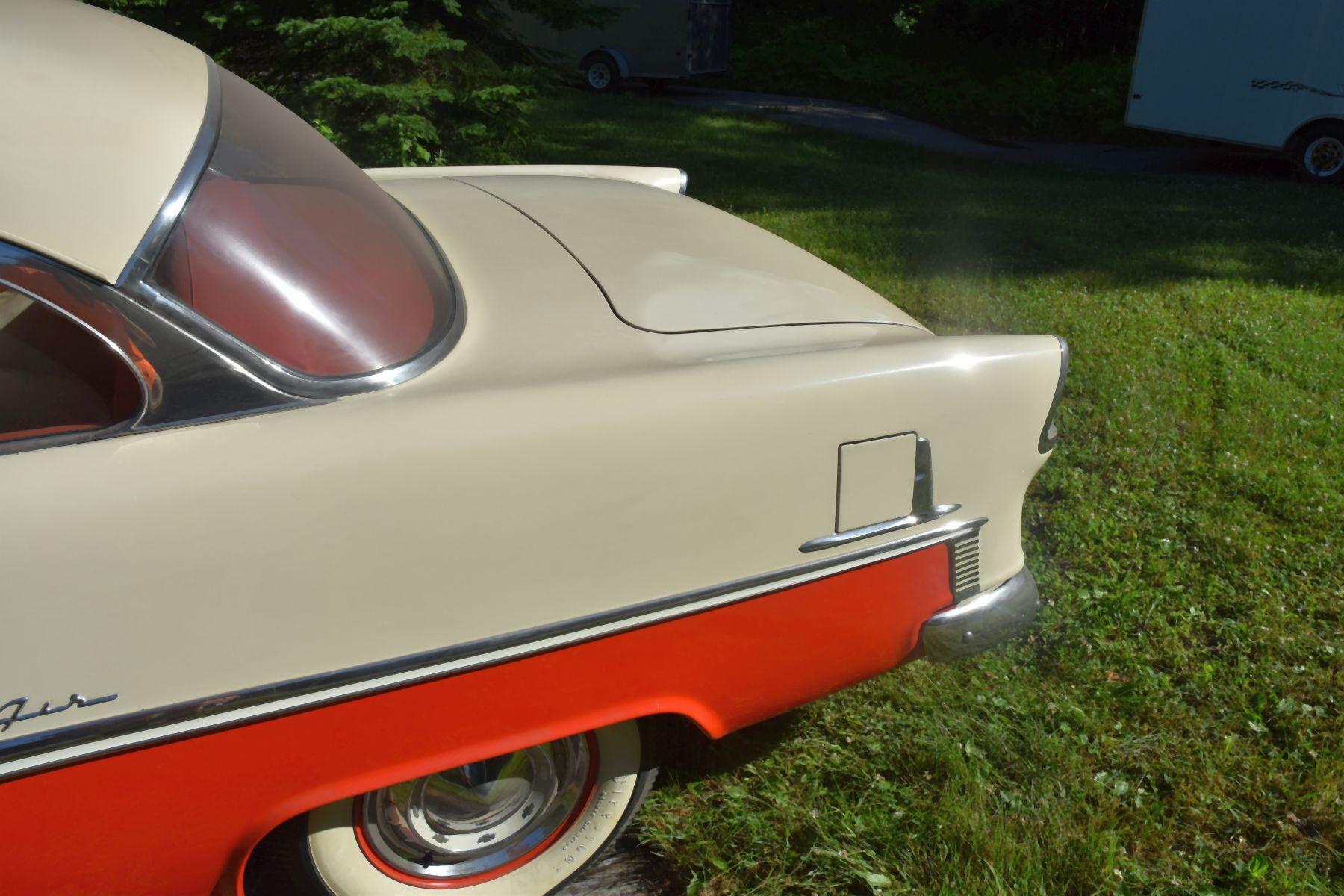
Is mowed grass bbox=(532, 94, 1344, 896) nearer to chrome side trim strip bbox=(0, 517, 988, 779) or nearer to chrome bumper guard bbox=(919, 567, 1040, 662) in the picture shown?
chrome bumper guard bbox=(919, 567, 1040, 662)

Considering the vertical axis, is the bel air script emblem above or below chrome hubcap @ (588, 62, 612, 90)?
below

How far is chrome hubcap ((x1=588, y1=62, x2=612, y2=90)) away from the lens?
52.0ft

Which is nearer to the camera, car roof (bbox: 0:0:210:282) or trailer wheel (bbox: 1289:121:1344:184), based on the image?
car roof (bbox: 0:0:210:282)

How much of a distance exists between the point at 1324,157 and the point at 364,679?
507 inches

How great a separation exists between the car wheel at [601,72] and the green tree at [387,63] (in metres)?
9.64

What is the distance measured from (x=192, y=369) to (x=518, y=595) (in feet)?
2.05

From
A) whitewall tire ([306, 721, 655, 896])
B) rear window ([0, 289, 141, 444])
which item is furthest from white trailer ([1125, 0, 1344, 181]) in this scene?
rear window ([0, 289, 141, 444])

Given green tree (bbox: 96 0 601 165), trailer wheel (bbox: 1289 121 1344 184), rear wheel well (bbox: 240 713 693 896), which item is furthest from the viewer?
trailer wheel (bbox: 1289 121 1344 184)

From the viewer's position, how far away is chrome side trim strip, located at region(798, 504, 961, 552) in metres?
1.98

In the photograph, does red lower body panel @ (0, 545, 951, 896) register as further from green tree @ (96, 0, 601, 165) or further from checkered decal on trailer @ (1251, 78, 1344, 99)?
checkered decal on trailer @ (1251, 78, 1344, 99)

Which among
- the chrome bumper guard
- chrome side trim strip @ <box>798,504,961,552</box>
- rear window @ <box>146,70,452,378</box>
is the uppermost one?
rear window @ <box>146,70,452,378</box>

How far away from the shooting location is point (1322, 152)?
11.3 meters

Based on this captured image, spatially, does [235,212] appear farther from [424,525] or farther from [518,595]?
[518,595]

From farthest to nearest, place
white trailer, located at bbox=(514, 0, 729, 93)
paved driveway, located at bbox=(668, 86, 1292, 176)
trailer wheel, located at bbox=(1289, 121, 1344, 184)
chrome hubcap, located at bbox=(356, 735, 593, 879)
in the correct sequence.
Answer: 1. white trailer, located at bbox=(514, 0, 729, 93)
2. paved driveway, located at bbox=(668, 86, 1292, 176)
3. trailer wheel, located at bbox=(1289, 121, 1344, 184)
4. chrome hubcap, located at bbox=(356, 735, 593, 879)
